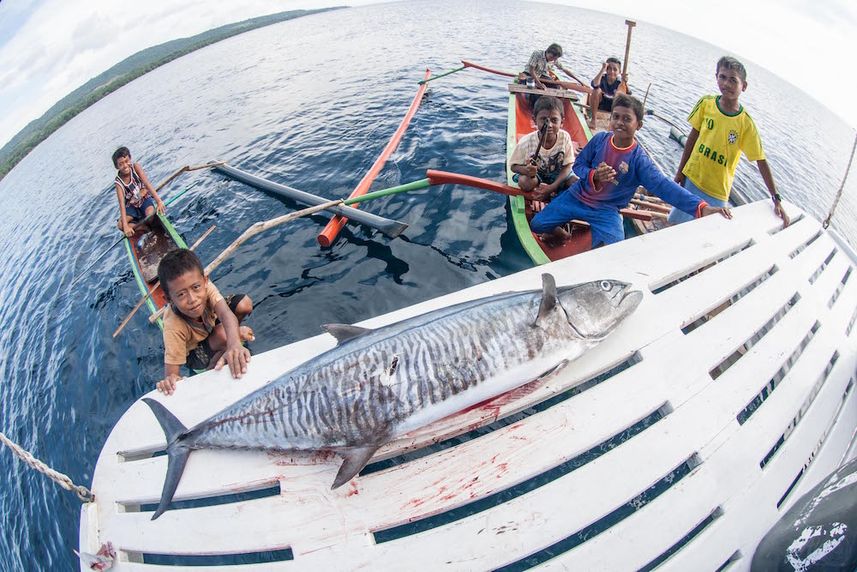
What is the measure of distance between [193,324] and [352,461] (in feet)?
8.86

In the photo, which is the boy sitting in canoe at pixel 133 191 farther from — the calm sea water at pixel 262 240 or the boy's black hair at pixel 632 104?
the boy's black hair at pixel 632 104

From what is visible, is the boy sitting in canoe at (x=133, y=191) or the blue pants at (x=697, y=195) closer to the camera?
the blue pants at (x=697, y=195)

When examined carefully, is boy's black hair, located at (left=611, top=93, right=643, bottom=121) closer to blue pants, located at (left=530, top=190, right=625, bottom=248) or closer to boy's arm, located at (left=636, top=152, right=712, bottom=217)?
boy's arm, located at (left=636, top=152, right=712, bottom=217)

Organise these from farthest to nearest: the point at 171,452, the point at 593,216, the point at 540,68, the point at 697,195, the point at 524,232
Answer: the point at 540,68, the point at 697,195, the point at 524,232, the point at 593,216, the point at 171,452

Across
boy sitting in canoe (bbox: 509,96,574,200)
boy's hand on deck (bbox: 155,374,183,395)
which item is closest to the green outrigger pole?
boy's hand on deck (bbox: 155,374,183,395)

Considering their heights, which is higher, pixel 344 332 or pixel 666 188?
pixel 344 332

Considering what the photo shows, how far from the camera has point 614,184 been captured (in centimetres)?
514

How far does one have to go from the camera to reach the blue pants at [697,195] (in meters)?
5.81

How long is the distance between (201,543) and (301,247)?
574 cm

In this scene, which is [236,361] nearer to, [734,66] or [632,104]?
[632,104]

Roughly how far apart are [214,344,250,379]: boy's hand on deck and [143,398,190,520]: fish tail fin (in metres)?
0.55

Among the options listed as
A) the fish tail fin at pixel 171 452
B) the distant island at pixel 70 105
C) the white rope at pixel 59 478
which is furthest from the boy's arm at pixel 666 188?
the distant island at pixel 70 105

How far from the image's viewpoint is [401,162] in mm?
9875

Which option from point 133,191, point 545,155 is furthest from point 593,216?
point 133,191
